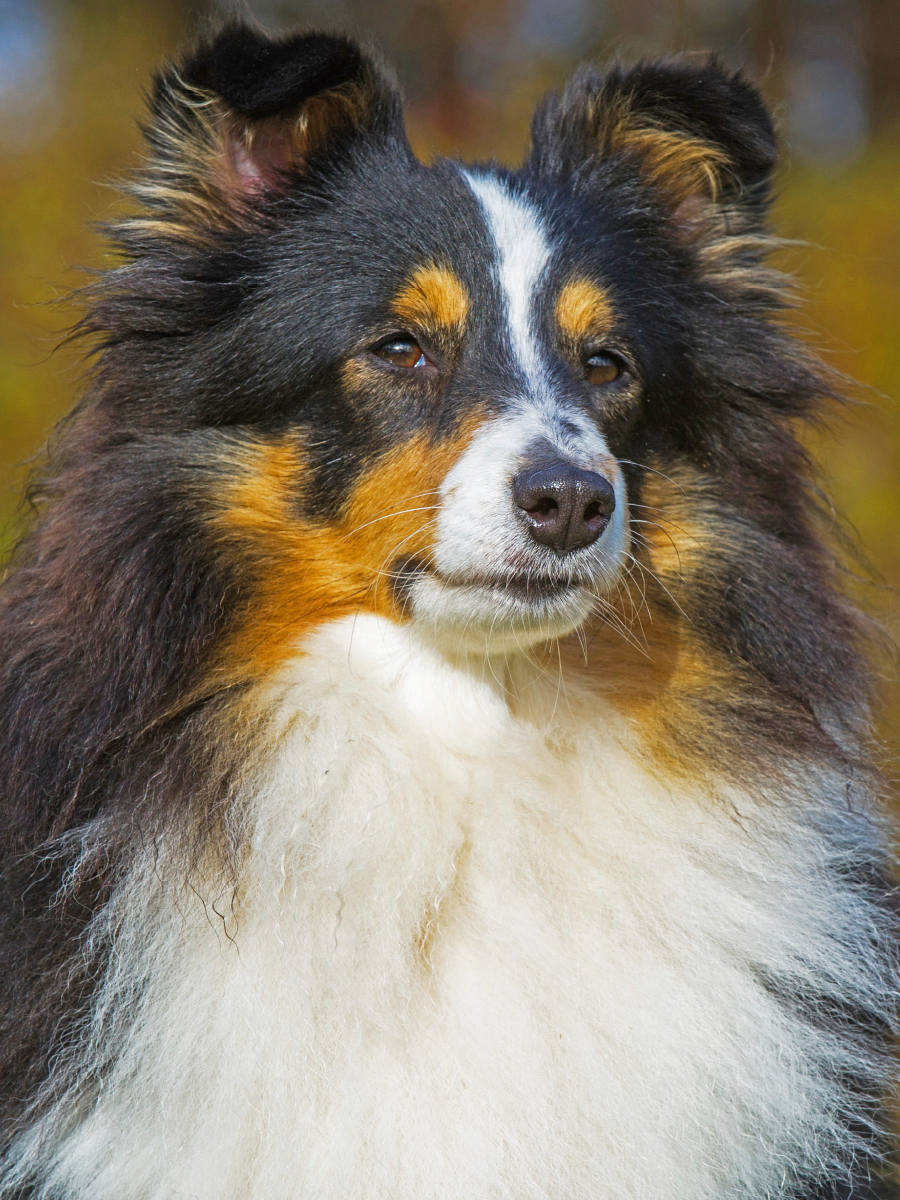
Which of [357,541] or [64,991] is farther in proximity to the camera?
[357,541]

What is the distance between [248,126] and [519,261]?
828 mm

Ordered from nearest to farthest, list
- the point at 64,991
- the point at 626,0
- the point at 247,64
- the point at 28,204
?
the point at 64,991 < the point at 247,64 < the point at 28,204 < the point at 626,0

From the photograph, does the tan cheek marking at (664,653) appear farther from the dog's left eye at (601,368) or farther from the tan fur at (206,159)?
the tan fur at (206,159)

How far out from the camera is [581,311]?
3.19m

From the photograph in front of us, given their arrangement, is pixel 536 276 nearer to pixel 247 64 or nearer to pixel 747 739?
pixel 247 64

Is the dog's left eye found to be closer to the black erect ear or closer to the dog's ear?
the dog's ear

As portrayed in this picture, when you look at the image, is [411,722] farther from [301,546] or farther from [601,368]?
[601,368]

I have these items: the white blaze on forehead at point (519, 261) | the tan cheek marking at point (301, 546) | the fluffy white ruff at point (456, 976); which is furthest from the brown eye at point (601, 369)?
the fluffy white ruff at point (456, 976)

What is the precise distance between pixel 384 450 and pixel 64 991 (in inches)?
57.9

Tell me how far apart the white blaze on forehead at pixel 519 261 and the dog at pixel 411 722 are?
0.04 ft

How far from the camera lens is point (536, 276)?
10.3 feet

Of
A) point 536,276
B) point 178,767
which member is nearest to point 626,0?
point 536,276

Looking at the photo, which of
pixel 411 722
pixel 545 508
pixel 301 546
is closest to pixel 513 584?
pixel 545 508

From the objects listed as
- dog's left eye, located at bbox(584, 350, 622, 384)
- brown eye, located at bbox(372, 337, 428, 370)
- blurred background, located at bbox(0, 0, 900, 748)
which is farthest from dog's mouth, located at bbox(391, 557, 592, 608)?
blurred background, located at bbox(0, 0, 900, 748)
